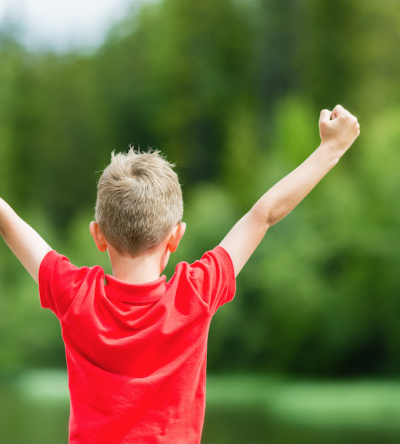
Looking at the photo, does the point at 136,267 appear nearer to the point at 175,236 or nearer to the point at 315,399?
the point at 175,236

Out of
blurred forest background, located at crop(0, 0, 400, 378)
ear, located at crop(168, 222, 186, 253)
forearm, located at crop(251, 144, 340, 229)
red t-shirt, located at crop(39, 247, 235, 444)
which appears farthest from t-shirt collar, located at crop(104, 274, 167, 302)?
blurred forest background, located at crop(0, 0, 400, 378)

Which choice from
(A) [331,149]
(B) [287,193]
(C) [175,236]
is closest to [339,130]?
(A) [331,149]

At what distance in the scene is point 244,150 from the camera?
1424 cm

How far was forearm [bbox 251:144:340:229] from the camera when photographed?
1.05 m

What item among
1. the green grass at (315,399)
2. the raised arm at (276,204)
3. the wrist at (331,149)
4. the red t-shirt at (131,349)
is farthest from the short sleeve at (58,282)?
the green grass at (315,399)

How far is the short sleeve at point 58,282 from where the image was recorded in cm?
95

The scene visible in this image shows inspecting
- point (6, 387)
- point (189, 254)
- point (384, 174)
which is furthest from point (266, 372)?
point (6, 387)

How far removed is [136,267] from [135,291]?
0.06 metres

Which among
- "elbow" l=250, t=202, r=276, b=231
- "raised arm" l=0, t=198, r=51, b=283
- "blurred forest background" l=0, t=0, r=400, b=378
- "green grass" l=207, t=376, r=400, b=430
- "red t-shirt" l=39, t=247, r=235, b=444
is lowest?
"red t-shirt" l=39, t=247, r=235, b=444

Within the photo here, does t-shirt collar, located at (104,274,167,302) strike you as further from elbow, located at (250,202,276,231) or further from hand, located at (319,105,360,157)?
hand, located at (319,105,360,157)

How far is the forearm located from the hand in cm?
5

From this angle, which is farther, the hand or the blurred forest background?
the blurred forest background

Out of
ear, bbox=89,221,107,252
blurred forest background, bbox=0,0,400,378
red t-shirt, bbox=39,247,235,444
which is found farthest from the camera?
blurred forest background, bbox=0,0,400,378

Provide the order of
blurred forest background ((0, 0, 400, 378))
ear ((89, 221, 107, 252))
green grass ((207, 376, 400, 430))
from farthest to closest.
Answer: blurred forest background ((0, 0, 400, 378)) → green grass ((207, 376, 400, 430)) → ear ((89, 221, 107, 252))
